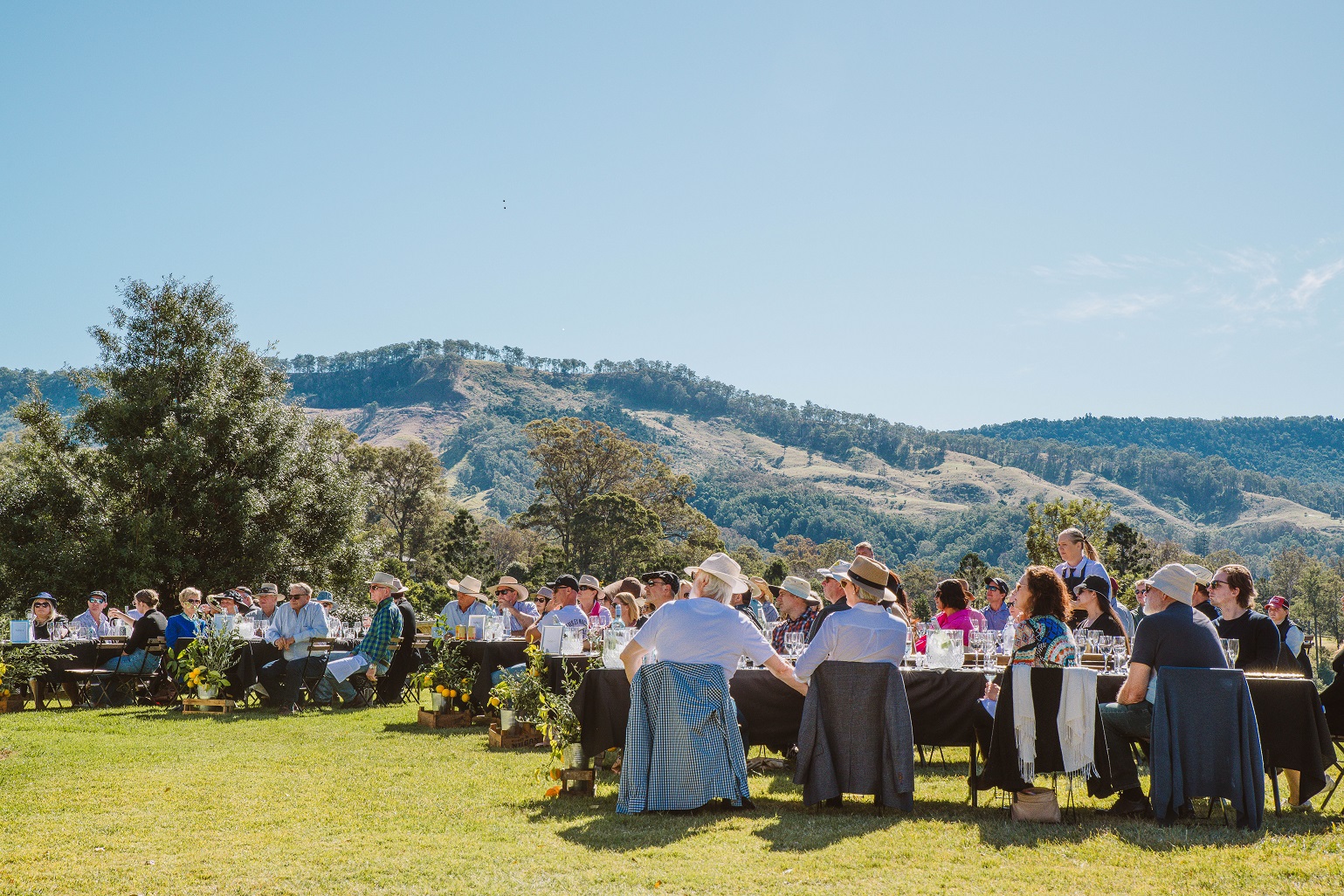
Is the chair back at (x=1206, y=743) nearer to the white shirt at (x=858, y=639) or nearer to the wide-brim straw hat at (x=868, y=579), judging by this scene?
the white shirt at (x=858, y=639)

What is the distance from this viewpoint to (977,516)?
142 metres

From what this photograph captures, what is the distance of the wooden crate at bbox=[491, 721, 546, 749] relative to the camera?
877cm

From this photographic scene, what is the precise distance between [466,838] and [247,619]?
839 centimetres

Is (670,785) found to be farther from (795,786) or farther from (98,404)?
(98,404)

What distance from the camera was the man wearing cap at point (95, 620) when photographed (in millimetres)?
12969

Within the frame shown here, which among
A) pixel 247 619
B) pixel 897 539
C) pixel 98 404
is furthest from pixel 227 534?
pixel 897 539

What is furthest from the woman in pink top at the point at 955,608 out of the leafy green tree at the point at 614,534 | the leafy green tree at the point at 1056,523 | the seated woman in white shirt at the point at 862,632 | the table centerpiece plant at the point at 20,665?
the leafy green tree at the point at 614,534

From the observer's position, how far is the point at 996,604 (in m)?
10.0

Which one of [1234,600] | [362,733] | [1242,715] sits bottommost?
[362,733]

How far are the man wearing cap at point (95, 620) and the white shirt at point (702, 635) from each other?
975cm

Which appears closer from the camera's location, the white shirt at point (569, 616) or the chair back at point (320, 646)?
the white shirt at point (569, 616)

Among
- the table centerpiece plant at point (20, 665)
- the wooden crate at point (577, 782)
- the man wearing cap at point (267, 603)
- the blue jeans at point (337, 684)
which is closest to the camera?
the wooden crate at point (577, 782)

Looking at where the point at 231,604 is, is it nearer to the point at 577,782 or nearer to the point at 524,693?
the point at 524,693

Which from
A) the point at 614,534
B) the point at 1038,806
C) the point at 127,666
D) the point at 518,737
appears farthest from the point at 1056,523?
the point at 614,534
